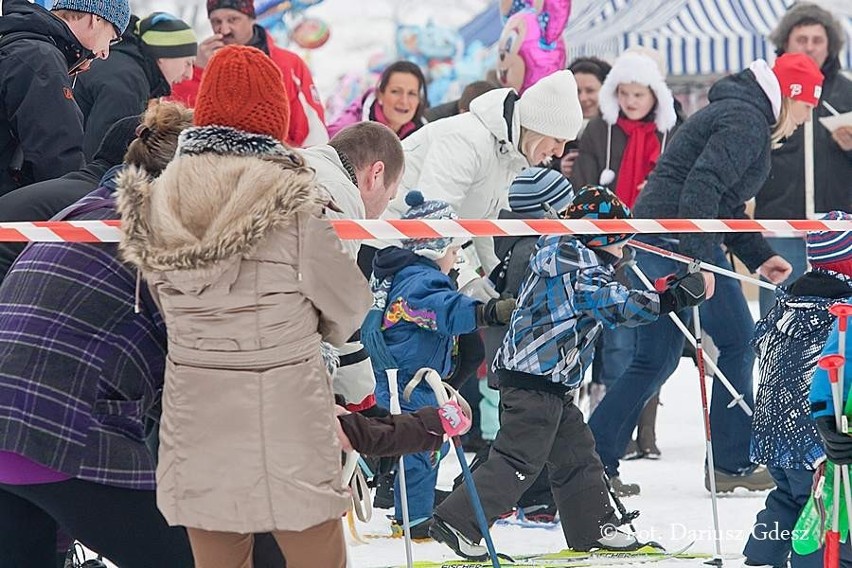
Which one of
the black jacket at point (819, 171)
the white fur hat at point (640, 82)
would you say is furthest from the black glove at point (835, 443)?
the white fur hat at point (640, 82)

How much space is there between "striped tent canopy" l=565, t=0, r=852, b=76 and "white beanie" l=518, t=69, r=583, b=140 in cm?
1556

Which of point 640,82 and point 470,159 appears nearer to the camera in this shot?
point 470,159

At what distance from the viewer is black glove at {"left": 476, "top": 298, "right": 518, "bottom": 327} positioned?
16.5 feet

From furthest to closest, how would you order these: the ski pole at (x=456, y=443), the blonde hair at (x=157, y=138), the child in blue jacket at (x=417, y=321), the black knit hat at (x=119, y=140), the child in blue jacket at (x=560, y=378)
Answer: the child in blue jacket at (x=417, y=321) → the child in blue jacket at (x=560, y=378) → the ski pole at (x=456, y=443) → the black knit hat at (x=119, y=140) → the blonde hair at (x=157, y=138)

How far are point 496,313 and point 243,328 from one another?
215 centimetres

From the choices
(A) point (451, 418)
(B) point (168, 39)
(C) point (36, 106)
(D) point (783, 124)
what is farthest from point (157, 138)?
(D) point (783, 124)

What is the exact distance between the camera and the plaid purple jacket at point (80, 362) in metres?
3.13

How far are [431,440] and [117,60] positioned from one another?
2869mm

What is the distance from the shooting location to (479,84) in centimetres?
734

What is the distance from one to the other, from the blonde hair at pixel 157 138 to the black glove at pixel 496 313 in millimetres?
1941

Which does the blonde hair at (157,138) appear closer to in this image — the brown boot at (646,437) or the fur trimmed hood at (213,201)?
the fur trimmed hood at (213,201)

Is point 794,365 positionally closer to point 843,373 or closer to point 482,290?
point 843,373

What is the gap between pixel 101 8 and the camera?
488 centimetres

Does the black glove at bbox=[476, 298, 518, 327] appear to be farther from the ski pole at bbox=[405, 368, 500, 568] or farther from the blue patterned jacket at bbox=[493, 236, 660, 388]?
the ski pole at bbox=[405, 368, 500, 568]
